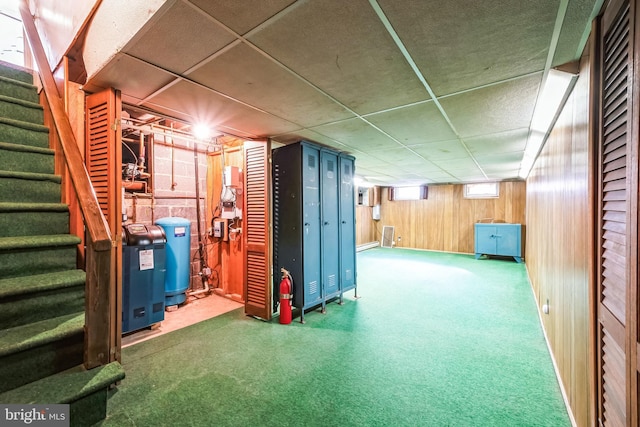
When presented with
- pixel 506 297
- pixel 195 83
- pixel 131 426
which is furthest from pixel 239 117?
pixel 506 297

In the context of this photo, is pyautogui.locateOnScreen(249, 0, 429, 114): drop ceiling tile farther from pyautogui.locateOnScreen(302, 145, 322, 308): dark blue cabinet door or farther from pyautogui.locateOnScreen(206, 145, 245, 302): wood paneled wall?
pyautogui.locateOnScreen(206, 145, 245, 302): wood paneled wall

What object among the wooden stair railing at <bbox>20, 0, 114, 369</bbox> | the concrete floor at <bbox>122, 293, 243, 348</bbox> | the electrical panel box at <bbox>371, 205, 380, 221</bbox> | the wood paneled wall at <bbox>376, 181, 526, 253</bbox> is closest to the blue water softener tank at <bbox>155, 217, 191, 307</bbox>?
the concrete floor at <bbox>122, 293, 243, 348</bbox>

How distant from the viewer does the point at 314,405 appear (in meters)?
1.75

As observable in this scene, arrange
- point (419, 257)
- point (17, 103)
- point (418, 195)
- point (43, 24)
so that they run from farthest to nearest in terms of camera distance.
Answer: point (418, 195) → point (419, 257) → point (43, 24) → point (17, 103)

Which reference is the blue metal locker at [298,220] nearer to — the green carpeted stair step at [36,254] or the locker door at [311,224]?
the locker door at [311,224]

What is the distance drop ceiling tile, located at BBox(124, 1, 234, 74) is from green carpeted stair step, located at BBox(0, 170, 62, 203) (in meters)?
1.11

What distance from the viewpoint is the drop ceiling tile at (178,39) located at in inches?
45.9

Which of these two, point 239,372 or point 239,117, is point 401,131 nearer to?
point 239,117

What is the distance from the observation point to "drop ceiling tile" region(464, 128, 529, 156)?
2916 millimetres

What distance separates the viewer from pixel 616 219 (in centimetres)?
98

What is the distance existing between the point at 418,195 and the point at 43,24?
28.2 feet

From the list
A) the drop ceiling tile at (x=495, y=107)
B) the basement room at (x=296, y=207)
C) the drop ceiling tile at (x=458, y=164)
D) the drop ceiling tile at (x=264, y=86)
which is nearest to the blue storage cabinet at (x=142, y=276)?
the basement room at (x=296, y=207)

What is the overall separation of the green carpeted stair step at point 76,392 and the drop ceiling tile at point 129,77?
64.7 inches

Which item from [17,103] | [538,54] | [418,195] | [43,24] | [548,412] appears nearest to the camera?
[538,54]
